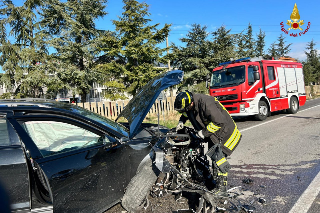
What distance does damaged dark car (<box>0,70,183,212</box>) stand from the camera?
2.01 m

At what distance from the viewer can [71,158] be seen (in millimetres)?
2318

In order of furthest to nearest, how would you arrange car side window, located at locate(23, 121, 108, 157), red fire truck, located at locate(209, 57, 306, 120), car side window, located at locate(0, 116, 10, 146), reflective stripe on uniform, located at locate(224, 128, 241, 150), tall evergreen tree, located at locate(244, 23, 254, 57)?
tall evergreen tree, located at locate(244, 23, 254, 57)
red fire truck, located at locate(209, 57, 306, 120)
reflective stripe on uniform, located at locate(224, 128, 241, 150)
car side window, located at locate(23, 121, 108, 157)
car side window, located at locate(0, 116, 10, 146)

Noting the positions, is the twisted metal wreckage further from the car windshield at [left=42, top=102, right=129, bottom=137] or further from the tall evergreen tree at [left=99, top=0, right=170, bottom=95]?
the tall evergreen tree at [left=99, top=0, right=170, bottom=95]

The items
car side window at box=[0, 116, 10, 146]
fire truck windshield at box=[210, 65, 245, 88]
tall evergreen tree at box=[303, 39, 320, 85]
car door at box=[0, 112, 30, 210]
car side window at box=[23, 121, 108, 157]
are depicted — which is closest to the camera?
car door at box=[0, 112, 30, 210]

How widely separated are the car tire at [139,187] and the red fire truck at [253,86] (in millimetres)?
7388

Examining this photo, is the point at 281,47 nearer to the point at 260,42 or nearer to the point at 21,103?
the point at 260,42

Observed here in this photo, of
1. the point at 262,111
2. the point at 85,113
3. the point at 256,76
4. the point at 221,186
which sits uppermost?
the point at 256,76

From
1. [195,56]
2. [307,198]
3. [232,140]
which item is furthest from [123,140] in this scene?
[195,56]

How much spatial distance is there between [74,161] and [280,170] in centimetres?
361

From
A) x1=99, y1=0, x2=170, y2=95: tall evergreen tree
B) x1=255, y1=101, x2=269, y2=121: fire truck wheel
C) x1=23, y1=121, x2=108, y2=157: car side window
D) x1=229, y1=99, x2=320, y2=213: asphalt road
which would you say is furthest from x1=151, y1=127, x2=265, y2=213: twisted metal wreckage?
x1=99, y1=0, x2=170, y2=95: tall evergreen tree

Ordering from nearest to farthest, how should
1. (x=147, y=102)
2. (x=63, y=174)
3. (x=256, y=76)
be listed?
1. (x=63, y=174)
2. (x=147, y=102)
3. (x=256, y=76)

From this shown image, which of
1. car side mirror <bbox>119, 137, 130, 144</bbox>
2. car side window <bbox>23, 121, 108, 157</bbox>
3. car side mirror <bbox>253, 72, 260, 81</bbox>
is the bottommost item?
car side mirror <bbox>119, 137, 130, 144</bbox>

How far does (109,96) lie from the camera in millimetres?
15383

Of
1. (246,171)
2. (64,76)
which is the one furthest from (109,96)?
(246,171)
